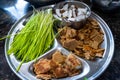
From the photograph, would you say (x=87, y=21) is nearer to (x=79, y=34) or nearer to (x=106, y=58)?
(x=79, y=34)

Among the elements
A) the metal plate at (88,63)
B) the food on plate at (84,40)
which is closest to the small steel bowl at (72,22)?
the food on plate at (84,40)

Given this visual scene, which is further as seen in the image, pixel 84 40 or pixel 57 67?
pixel 84 40

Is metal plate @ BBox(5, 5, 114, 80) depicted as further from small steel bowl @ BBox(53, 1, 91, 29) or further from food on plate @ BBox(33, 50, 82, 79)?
small steel bowl @ BBox(53, 1, 91, 29)

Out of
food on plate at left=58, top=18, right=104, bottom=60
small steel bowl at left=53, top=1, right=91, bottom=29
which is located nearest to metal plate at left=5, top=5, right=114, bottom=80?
food on plate at left=58, top=18, right=104, bottom=60

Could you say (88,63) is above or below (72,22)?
below

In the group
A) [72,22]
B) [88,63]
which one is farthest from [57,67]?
[72,22]

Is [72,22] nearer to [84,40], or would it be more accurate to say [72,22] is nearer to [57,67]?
[84,40]

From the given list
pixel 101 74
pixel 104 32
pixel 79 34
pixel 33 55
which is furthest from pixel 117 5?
pixel 33 55
